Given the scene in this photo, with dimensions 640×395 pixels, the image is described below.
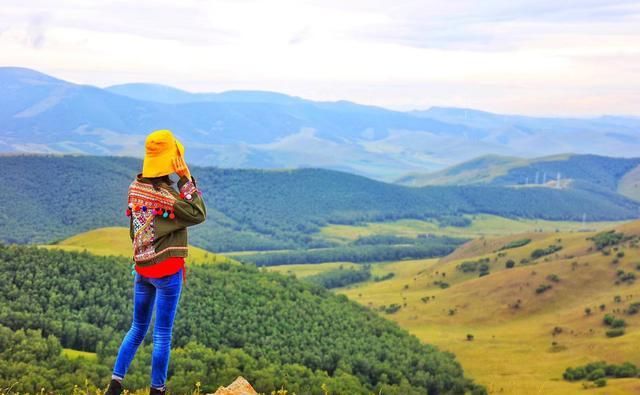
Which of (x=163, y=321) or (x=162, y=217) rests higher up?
(x=162, y=217)

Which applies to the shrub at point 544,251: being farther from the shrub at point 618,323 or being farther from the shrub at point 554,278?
the shrub at point 618,323

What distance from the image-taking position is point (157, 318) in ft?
46.6

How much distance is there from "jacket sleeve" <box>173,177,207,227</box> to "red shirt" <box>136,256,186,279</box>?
2.39 ft

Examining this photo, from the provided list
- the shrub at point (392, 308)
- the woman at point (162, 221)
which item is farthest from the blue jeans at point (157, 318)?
the shrub at point (392, 308)

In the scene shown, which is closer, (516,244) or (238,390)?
(238,390)

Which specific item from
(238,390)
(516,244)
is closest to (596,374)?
(238,390)

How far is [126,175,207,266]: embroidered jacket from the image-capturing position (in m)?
13.6

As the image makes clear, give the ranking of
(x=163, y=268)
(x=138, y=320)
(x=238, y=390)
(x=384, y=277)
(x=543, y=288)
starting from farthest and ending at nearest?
(x=384, y=277), (x=543, y=288), (x=238, y=390), (x=138, y=320), (x=163, y=268)

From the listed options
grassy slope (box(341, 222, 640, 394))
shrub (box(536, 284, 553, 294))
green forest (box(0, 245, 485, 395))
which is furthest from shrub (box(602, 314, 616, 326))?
green forest (box(0, 245, 485, 395))

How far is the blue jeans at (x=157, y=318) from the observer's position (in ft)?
45.8

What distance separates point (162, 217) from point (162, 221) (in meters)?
0.08

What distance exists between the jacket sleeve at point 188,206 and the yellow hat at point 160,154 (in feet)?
1.65

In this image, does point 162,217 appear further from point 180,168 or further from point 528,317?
point 528,317

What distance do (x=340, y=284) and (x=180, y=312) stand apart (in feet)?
344
